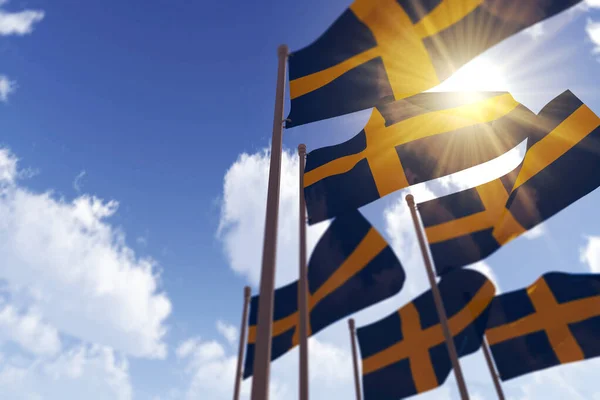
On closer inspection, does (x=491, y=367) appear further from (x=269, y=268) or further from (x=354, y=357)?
(x=269, y=268)

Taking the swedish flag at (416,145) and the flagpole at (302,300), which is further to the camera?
the swedish flag at (416,145)

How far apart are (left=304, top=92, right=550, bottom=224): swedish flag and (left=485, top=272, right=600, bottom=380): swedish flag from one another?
3998 millimetres

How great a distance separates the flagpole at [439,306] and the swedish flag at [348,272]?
1044 millimetres

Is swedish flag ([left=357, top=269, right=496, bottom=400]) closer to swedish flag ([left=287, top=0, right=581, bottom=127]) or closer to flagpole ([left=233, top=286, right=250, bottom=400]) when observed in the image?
flagpole ([left=233, top=286, right=250, bottom=400])

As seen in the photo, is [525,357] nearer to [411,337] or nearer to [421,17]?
[411,337]

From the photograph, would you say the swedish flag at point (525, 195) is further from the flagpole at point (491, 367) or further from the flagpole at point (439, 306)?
the flagpole at point (491, 367)

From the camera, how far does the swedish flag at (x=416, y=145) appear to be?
310 inches

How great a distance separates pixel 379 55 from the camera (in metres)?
6.53

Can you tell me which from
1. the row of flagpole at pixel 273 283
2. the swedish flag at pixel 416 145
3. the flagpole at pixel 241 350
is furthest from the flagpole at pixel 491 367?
the flagpole at pixel 241 350

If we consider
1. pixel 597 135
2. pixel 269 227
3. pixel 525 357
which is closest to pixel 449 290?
pixel 525 357

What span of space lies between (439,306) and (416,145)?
3.60m

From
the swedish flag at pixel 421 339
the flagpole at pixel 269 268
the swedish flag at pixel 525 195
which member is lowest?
the flagpole at pixel 269 268

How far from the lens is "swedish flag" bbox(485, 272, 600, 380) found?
9359 mm

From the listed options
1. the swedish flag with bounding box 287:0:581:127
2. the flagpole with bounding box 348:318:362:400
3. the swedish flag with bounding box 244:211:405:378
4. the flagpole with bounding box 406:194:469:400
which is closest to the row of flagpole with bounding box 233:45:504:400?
the flagpole with bounding box 406:194:469:400
